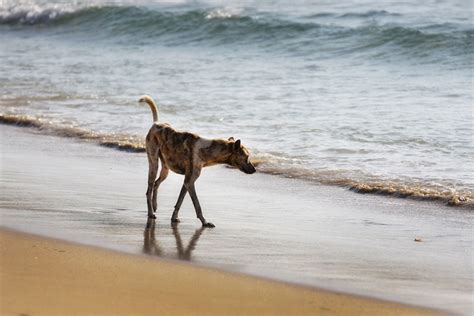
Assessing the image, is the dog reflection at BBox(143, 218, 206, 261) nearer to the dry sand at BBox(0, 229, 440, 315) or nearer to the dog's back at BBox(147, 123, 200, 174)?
the dry sand at BBox(0, 229, 440, 315)

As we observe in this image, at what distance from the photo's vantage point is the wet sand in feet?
25.7

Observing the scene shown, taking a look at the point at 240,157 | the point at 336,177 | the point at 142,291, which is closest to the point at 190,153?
the point at 240,157

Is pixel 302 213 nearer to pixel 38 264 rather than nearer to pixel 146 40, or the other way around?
pixel 38 264

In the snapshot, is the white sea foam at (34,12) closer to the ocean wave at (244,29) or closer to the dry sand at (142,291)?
the ocean wave at (244,29)

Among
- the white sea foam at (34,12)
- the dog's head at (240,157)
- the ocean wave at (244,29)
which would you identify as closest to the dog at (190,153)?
the dog's head at (240,157)

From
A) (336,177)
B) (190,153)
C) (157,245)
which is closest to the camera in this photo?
(157,245)

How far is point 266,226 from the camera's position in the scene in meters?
9.43

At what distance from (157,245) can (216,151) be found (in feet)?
4.51

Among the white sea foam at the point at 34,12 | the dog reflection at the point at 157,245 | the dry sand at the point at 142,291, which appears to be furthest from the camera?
the white sea foam at the point at 34,12

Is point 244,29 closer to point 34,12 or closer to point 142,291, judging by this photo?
point 34,12

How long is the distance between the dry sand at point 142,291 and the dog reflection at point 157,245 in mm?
307

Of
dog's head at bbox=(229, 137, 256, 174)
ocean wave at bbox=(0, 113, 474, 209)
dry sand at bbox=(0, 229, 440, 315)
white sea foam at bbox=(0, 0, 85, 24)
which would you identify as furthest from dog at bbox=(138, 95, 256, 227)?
white sea foam at bbox=(0, 0, 85, 24)

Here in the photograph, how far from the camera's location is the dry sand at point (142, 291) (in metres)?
6.82

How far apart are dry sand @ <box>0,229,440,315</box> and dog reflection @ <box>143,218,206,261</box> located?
31 centimetres
